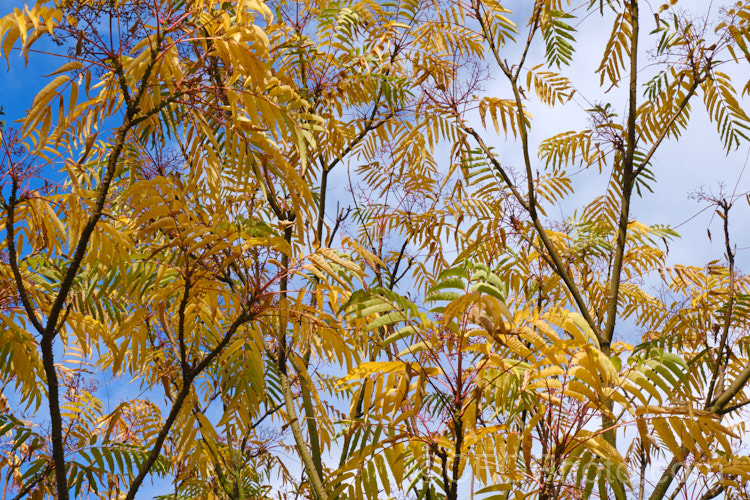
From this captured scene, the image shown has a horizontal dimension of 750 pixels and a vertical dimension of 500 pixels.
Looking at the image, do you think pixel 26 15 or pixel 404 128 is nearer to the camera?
pixel 26 15

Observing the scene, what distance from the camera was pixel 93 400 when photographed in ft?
11.3

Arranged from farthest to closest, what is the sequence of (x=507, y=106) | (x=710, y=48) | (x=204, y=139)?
(x=507, y=106), (x=710, y=48), (x=204, y=139)

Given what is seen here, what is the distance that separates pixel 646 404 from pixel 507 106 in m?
1.56

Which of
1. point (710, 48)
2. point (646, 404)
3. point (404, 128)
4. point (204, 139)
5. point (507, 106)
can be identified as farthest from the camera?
point (404, 128)

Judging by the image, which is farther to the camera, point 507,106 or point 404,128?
point 404,128

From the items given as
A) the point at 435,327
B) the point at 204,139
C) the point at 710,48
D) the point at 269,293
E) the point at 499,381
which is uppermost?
the point at 710,48

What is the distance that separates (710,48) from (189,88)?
195 centimetres

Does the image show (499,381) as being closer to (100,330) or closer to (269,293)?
(269,293)

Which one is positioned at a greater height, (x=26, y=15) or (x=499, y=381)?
(x=26, y=15)

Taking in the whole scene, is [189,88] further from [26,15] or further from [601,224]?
[601,224]

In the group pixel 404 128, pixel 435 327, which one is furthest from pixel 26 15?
pixel 404 128

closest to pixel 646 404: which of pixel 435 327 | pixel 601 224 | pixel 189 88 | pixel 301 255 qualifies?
pixel 435 327

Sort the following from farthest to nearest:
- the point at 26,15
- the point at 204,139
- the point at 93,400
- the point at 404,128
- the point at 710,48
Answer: the point at 93,400 < the point at 404,128 < the point at 710,48 < the point at 204,139 < the point at 26,15

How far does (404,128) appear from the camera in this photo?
126 inches
